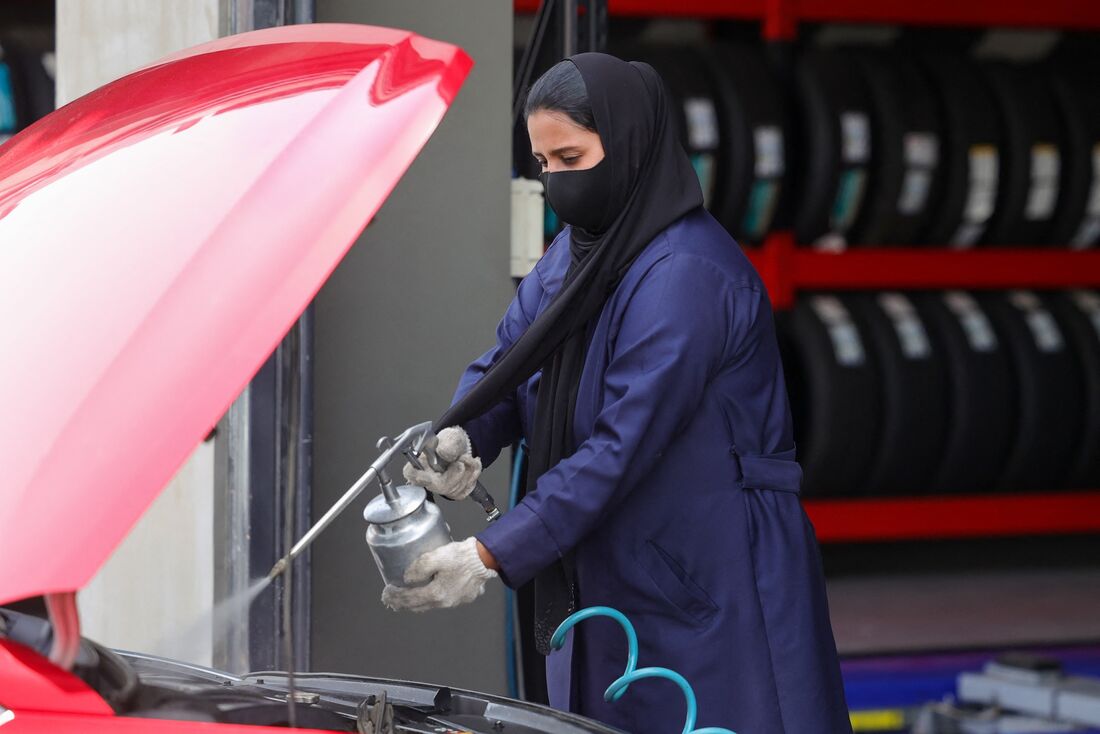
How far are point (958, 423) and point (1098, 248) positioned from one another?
102 centimetres

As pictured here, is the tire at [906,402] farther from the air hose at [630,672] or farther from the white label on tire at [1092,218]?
the air hose at [630,672]

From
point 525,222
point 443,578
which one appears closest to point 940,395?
point 525,222

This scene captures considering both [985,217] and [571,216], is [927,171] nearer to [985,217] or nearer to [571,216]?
[985,217]

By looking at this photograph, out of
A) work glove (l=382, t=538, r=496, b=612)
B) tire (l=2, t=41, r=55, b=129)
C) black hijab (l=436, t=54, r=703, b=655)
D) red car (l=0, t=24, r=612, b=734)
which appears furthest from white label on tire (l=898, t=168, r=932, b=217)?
red car (l=0, t=24, r=612, b=734)

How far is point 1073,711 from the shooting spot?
353 cm

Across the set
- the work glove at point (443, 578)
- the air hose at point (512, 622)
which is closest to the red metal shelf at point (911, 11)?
the air hose at point (512, 622)

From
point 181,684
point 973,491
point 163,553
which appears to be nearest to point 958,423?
point 973,491

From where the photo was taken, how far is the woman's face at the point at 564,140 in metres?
1.87

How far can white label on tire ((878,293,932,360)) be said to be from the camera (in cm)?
491

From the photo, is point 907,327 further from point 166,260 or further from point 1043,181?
point 166,260

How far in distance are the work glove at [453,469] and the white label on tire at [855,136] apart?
324cm

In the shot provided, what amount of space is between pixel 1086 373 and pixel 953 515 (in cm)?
72

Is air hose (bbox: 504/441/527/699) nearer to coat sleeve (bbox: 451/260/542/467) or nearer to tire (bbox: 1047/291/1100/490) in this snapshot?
coat sleeve (bbox: 451/260/542/467)

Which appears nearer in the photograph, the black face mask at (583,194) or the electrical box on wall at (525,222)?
the black face mask at (583,194)
